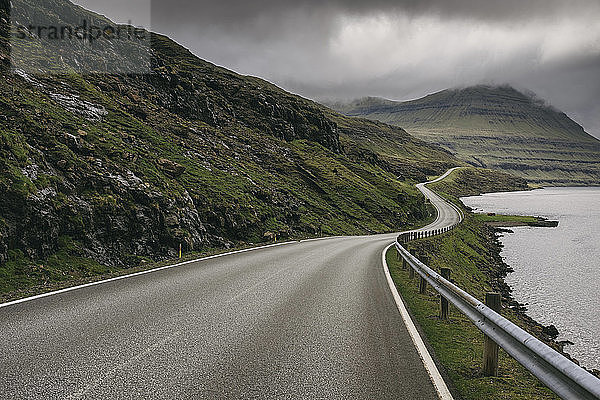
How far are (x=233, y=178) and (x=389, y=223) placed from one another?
30.9 m

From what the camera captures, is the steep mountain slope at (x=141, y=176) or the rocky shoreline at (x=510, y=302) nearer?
the steep mountain slope at (x=141, y=176)

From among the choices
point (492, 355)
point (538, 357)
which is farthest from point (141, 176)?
point (538, 357)

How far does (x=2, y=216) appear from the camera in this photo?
540 inches

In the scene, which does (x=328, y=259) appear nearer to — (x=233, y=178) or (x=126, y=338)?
(x=126, y=338)

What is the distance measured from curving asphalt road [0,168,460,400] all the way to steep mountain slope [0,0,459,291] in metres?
5.51

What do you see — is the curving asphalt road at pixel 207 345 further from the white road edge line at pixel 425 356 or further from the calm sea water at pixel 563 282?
the calm sea water at pixel 563 282

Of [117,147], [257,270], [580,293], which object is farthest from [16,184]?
[580,293]

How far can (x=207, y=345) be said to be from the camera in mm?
6480

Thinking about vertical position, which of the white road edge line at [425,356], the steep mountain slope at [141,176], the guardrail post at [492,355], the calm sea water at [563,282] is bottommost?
the calm sea water at [563,282]

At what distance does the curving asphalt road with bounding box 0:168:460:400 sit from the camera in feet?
16.2

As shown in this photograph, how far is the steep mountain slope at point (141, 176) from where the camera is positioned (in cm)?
1539

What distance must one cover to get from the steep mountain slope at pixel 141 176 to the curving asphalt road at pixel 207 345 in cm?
551

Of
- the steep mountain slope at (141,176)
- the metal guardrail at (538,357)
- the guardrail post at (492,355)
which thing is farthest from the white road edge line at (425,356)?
the steep mountain slope at (141,176)

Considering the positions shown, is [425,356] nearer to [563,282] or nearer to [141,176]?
[141,176]
